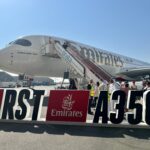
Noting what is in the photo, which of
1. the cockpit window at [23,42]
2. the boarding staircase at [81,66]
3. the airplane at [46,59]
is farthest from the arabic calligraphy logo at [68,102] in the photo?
the cockpit window at [23,42]

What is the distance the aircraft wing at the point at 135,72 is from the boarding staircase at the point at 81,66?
10082 mm

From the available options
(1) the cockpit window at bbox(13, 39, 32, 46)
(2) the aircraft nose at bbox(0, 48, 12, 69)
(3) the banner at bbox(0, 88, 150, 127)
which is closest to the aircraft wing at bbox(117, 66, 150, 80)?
(1) the cockpit window at bbox(13, 39, 32, 46)

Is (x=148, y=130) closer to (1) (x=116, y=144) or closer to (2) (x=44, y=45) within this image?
(1) (x=116, y=144)

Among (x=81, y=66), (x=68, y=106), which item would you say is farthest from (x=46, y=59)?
(x=68, y=106)

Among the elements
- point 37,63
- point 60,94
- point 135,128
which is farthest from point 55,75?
point 135,128

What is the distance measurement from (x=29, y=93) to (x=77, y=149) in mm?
3898

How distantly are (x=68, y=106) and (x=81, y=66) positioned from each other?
939 cm

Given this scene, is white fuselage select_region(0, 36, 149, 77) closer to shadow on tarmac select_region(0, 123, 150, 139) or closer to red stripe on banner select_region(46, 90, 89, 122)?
red stripe on banner select_region(46, 90, 89, 122)

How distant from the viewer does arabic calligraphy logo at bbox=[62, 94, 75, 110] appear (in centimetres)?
898

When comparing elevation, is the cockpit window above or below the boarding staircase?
above

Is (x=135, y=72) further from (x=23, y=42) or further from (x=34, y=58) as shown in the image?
(x=23, y=42)

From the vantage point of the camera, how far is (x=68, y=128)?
8352mm

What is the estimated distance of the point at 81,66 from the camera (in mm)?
18188

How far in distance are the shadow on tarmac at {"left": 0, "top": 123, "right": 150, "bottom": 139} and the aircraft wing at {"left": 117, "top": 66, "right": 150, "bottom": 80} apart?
68.3 ft
